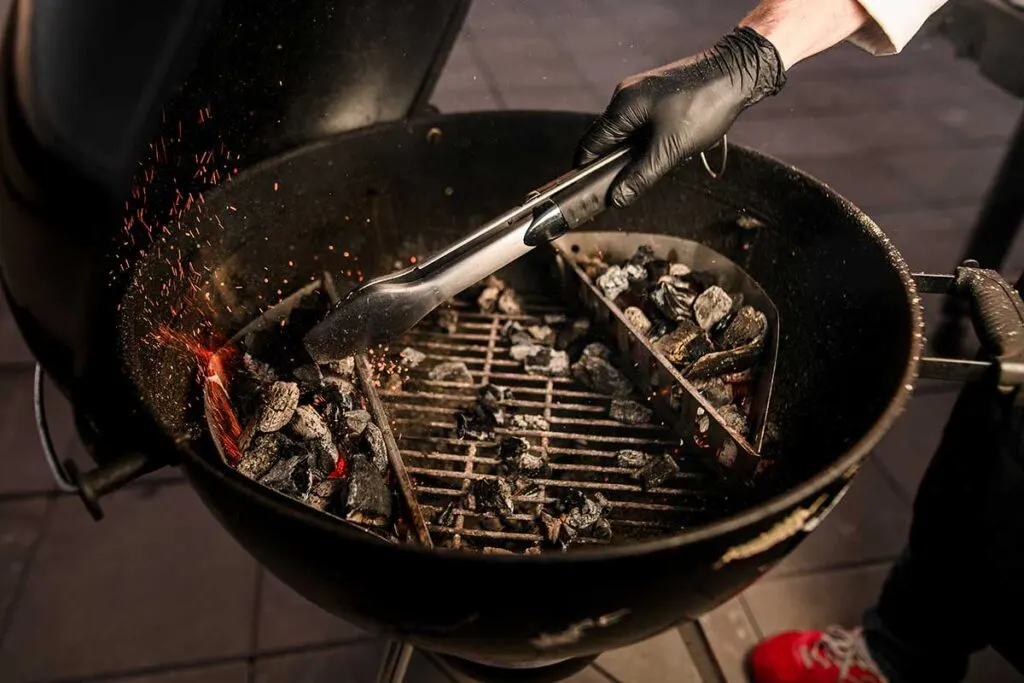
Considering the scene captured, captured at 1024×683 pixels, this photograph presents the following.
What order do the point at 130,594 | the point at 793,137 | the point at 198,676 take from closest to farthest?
1. the point at 198,676
2. the point at 130,594
3. the point at 793,137

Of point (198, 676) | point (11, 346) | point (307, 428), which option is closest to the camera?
point (307, 428)

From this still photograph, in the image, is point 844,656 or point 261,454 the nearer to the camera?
point 261,454

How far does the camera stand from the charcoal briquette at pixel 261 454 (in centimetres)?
91

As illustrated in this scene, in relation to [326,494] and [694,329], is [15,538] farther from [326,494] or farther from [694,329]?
[694,329]

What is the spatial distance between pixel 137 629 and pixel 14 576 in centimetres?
28

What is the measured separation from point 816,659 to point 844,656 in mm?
48

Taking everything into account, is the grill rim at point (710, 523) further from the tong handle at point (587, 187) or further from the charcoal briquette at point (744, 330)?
the tong handle at point (587, 187)

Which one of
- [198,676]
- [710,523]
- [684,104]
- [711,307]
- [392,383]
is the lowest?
[198,676]

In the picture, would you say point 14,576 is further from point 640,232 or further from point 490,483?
point 640,232

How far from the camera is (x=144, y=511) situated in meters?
1.53

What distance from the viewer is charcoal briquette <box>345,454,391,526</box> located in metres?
0.85

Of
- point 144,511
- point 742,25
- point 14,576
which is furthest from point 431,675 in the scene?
point 742,25

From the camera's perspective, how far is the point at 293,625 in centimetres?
135

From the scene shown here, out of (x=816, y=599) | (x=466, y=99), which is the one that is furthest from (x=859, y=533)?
(x=466, y=99)
